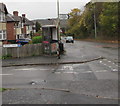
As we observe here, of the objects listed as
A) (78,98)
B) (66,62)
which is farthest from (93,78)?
(66,62)

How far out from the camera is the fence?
779 inches

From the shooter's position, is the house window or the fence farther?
the house window

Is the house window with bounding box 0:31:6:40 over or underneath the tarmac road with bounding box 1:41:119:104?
over

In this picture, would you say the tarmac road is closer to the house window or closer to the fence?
the fence

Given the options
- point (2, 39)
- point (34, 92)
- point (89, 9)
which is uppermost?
point (89, 9)

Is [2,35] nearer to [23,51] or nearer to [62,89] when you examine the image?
[23,51]

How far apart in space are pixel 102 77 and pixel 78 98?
3761 mm

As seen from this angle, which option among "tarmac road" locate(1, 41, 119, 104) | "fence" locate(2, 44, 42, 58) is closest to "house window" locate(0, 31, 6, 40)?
"fence" locate(2, 44, 42, 58)

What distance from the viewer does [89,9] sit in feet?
176

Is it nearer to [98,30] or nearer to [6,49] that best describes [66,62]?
[6,49]

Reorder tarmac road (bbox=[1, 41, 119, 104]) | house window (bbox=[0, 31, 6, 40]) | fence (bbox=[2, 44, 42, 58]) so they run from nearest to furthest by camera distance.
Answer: tarmac road (bbox=[1, 41, 119, 104]) < fence (bbox=[2, 44, 42, 58]) < house window (bbox=[0, 31, 6, 40])

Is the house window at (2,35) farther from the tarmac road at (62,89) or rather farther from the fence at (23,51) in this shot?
the tarmac road at (62,89)

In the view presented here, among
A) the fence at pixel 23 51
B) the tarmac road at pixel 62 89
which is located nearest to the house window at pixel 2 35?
the fence at pixel 23 51

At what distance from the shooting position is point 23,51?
65.4 feet
